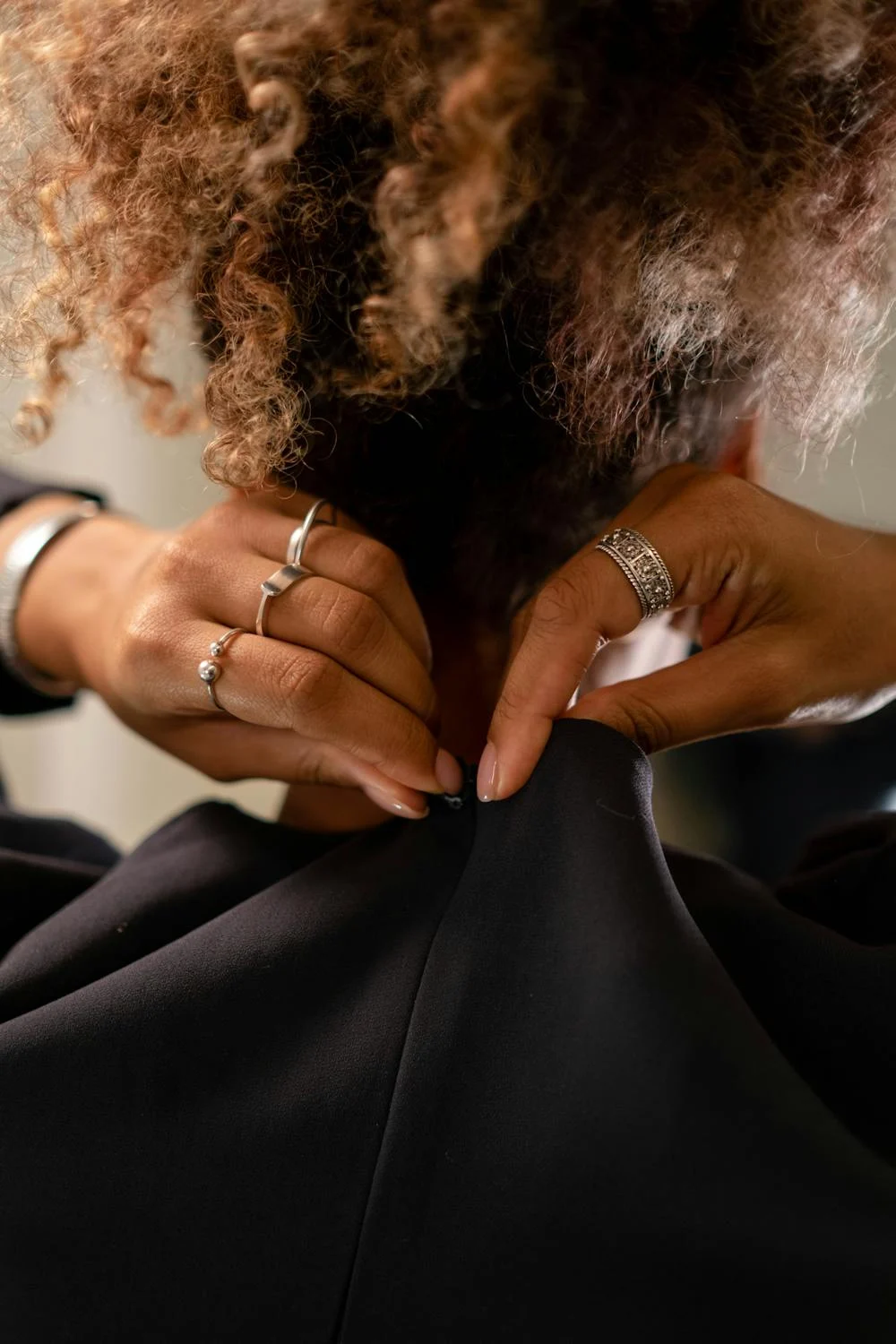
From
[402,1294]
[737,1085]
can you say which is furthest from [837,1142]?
[402,1294]

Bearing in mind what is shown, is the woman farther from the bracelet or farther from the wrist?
the bracelet

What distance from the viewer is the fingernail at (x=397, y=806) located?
1.88ft

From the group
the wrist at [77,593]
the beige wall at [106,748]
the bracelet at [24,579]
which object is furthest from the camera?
the beige wall at [106,748]

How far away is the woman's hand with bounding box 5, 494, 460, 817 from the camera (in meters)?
0.56

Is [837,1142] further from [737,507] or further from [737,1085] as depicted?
[737,507]

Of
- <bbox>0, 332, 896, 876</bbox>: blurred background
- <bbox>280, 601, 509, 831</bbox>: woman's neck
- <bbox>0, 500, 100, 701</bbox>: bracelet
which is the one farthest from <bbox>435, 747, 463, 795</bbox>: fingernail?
<bbox>0, 500, 100, 701</bbox>: bracelet

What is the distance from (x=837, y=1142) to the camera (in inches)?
16.5

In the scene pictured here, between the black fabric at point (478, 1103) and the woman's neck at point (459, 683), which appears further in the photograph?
the woman's neck at point (459, 683)

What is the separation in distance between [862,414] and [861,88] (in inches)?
7.3

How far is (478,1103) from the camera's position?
48cm

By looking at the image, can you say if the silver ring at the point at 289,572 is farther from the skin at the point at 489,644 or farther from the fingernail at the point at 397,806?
the fingernail at the point at 397,806

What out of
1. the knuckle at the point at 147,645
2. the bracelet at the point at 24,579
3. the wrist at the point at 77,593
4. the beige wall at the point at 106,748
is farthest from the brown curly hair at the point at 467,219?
the beige wall at the point at 106,748

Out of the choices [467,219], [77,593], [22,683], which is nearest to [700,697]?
[467,219]

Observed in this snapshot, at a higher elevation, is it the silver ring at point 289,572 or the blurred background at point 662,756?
the silver ring at point 289,572
